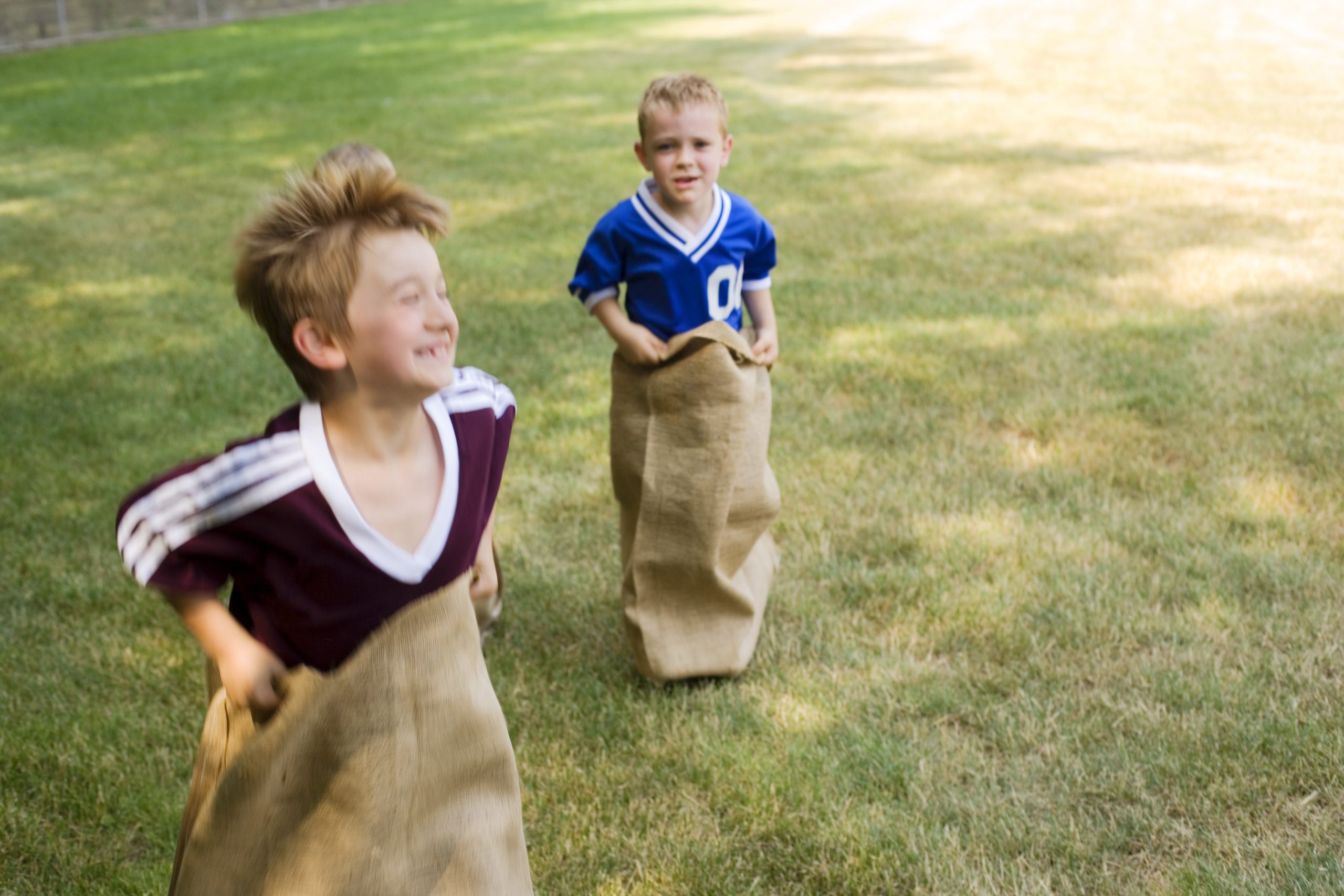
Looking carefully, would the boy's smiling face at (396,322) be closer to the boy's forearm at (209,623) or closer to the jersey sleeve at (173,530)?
the jersey sleeve at (173,530)

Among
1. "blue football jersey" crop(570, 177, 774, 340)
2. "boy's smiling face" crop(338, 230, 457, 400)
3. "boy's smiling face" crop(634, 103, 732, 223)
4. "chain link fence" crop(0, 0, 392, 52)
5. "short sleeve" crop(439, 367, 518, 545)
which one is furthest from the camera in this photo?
"chain link fence" crop(0, 0, 392, 52)

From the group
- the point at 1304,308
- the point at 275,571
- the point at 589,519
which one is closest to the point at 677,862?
the point at 275,571

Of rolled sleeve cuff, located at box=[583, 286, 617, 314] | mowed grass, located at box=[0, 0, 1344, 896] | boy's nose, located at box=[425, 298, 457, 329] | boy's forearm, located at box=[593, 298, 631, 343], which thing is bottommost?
mowed grass, located at box=[0, 0, 1344, 896]

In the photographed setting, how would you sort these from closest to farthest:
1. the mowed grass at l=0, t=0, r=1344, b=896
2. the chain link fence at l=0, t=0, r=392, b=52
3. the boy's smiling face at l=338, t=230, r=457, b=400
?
the boy's smiling face at l=338, t=230, r=457, b=400 → the mowed grass at l=0, t=0, r=1344, b=896 → the chain link fence at l=0, t=0, r=392, b=52

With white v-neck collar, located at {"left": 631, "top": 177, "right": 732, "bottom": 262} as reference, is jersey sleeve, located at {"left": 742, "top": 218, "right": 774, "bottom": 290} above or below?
below

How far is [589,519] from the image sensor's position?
4105 mm

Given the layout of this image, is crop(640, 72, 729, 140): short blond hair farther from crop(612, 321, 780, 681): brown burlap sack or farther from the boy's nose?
the boy's nose

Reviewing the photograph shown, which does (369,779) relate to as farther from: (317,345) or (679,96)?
(679,96)

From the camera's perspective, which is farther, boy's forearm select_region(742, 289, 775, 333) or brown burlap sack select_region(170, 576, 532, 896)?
Answer: boy's forearm select_region(742, 289, 775, 333)

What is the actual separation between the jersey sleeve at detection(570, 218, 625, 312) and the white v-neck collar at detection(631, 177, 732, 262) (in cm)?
10

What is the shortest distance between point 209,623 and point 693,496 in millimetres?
1521

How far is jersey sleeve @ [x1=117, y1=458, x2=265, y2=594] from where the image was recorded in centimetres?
167

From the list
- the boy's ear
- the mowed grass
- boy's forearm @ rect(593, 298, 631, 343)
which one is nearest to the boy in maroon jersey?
the boy's ear

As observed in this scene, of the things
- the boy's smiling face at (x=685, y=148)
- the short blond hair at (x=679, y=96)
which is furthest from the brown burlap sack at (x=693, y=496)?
the short blond hair at (x=679, y=96)
